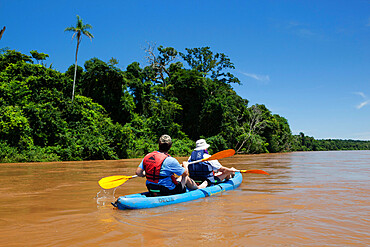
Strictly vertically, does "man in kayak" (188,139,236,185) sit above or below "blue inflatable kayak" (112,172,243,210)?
above

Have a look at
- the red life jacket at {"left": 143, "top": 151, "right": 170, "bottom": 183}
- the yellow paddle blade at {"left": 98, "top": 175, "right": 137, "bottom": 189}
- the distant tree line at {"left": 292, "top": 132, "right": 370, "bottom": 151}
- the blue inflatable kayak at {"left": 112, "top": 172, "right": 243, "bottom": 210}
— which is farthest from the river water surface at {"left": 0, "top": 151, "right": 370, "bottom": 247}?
the distant tree line at {"left": 292, "top": 132, "right": 370, "bottom": 151}

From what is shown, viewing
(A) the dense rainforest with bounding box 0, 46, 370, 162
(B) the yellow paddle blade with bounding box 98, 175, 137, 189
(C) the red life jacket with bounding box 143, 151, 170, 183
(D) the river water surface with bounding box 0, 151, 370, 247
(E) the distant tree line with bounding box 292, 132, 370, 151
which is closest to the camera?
(D) the river water surface with bounding box 0, 151, 370, 247

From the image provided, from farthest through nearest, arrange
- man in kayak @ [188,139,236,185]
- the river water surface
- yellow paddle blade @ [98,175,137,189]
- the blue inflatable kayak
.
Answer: man in kayak @ [188,139,236,185], yellow paddle blade @ [98,175,137,189], the blue inflatable kayak, the river water surface

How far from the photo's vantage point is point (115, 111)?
2300cm

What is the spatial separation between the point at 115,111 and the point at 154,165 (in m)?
19.9

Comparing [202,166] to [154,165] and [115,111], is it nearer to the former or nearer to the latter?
[154,165]

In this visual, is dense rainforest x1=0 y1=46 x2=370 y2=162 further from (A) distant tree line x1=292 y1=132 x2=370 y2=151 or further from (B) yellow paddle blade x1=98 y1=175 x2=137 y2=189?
(A) distant tree line x1=292 y1=132 x2=370 y2=151

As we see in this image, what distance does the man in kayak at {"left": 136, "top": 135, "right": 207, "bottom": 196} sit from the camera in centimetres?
387

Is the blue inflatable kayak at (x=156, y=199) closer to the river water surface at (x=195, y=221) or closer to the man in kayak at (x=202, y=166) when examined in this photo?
the river water surface at (x=195, y=221)

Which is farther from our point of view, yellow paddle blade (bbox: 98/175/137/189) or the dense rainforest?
the dense rainforest

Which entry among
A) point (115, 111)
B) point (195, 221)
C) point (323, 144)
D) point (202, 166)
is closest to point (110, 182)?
point (202, 166)

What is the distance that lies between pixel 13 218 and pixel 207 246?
2.45 meters

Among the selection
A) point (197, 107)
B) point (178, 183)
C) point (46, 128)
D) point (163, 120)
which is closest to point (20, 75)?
point (46, 128)

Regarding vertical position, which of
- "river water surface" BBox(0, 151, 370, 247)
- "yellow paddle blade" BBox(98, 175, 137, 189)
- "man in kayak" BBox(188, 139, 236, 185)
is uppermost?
"man in kayak" BBox(188, 139, 236, 185)
